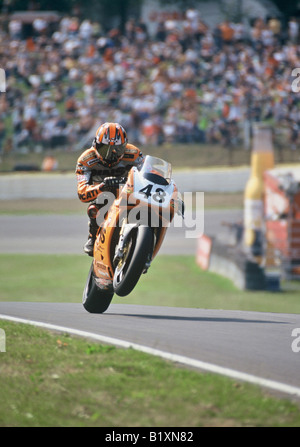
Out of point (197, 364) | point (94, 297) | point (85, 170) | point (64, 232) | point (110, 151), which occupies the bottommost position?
point (64, 232)

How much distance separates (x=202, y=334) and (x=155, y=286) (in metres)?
9.16

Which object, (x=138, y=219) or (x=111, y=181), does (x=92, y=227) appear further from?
(x=138, y=219)

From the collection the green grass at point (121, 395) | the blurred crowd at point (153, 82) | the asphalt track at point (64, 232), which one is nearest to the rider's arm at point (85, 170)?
the green grass at point (121, 395)

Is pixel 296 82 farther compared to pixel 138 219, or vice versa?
pixel 296 82

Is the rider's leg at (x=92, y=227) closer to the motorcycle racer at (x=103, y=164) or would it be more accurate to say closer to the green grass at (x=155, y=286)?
the motorcycle racer at (x=103, y=164)

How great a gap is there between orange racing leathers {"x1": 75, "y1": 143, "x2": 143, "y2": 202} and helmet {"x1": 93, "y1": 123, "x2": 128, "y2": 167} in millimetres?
164

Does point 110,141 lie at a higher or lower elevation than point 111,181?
higher

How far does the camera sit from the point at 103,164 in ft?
23.0

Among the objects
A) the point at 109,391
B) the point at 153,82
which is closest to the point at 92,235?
the point at 109,391

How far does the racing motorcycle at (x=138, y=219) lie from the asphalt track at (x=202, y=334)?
498 mm

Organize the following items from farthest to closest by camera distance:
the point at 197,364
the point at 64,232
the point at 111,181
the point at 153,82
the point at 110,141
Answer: the point at 153,82 < the point at 64,232 < the point at 110,141 < the point at 111,181 < the point at 197,364

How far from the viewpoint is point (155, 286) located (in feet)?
50.6

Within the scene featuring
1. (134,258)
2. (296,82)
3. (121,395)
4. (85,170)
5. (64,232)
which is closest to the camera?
(121,395)
